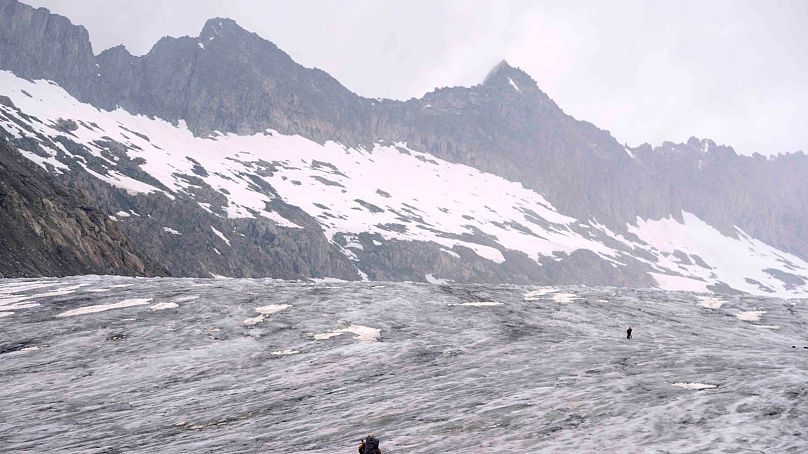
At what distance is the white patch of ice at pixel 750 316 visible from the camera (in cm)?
3963

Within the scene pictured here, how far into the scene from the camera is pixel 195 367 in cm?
2767

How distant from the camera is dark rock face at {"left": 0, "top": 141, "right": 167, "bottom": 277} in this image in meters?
88.2

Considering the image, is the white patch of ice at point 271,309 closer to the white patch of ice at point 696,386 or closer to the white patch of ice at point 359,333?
the white patch of ice at point 359,333

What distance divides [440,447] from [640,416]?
527 cm

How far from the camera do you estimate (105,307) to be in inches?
1513

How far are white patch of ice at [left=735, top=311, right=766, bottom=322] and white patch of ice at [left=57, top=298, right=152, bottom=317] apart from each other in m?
34.0

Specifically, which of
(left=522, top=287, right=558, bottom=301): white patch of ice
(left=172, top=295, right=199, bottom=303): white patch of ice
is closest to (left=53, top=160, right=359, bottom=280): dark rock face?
(left=172, top=295, right=199, bottom=303): white patch of ice

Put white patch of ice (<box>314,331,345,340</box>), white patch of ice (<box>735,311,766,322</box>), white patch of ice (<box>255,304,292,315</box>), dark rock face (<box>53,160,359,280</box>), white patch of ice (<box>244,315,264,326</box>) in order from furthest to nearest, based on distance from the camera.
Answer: dark rock face (<box>53,160,359,280</box>), white patch of ice (<box>735,311,766,322</box>), white patch of ice (<box>255,304,292,315</box>), white patch of ice (<box>244,315,264,326</box>), white patch of ice (<box>314,331,345,340</box>)

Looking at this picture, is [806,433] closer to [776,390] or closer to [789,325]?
[776,390]

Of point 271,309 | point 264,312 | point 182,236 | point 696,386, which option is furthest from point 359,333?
point 182,236


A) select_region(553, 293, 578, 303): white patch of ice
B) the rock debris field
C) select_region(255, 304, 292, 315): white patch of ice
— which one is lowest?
the rock debris field

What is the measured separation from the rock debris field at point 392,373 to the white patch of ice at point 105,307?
103 millimetres

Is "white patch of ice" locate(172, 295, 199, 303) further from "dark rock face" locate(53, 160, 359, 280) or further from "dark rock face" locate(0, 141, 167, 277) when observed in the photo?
"dark rock face" locate(53, 160, 359, 280)

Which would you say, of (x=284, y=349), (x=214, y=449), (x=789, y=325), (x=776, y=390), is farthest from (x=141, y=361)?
(x=789, y=325)
